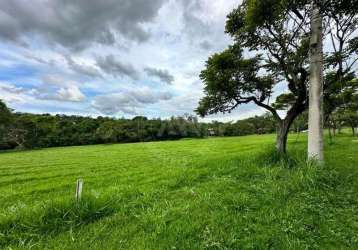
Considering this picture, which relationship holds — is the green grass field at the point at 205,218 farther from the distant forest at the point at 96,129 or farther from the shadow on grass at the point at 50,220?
the distant forest at the point at 96,129

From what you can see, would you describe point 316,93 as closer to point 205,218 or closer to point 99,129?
point 205,218

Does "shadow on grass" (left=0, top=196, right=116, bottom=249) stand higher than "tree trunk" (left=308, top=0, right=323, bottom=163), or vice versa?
"tree trunk" (left=308, top=0, right=323, bottom=163)

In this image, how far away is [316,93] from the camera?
5.71m

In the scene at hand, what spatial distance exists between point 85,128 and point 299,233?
57.7 m

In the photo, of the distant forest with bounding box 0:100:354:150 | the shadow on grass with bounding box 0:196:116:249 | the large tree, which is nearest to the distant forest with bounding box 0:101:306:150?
the distant forest with bounding box 0:100:354:150

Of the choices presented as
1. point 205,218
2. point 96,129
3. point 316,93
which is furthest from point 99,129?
point 205,218

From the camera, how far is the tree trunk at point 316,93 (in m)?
5.63

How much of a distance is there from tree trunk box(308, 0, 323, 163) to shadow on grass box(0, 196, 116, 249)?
5.16 m

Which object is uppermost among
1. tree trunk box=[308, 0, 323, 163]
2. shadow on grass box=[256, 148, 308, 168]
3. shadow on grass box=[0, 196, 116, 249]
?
tree trunk box=[308, 0, 323, 163]

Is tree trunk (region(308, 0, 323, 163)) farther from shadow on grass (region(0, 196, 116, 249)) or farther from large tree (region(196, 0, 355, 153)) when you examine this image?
shadow on grass (region(0, 196, 116, 249))

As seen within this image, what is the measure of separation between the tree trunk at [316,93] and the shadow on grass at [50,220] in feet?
16.9

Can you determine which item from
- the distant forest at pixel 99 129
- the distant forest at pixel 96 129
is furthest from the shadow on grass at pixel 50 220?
the distant forest at pixel 96 129

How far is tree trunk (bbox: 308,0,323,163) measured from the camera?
5.63 metres

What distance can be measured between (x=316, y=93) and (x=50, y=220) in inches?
253
